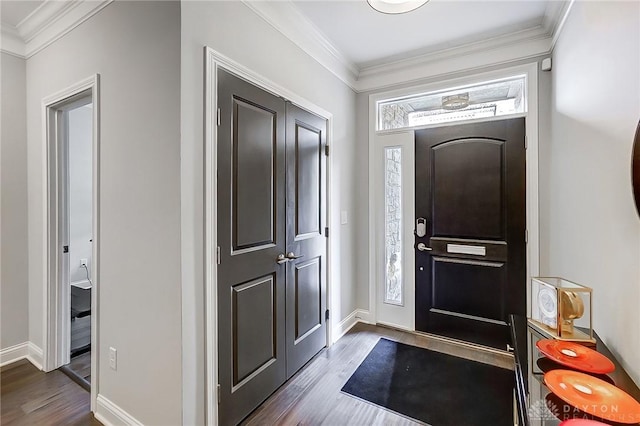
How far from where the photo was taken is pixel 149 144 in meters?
1.58

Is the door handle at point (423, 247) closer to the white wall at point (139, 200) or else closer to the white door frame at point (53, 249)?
the white wall at point (139, 200)

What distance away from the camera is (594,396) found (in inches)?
32.9

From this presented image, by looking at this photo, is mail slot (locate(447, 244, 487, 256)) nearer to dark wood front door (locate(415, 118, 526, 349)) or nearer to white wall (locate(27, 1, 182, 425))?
dark wood front door (locate(415, 118, 526, 349))

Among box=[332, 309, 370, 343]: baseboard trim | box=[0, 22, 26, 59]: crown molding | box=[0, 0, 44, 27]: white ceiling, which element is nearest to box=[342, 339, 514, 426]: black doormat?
box=[332, 309, 370, 343]: baseboard trim

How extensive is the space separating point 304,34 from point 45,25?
1.92 m

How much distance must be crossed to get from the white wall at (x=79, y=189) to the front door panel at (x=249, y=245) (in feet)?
9.64

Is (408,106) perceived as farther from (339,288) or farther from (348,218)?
(339,288)

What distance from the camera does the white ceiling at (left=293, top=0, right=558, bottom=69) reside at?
2129 mm

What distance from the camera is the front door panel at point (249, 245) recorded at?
1683 mm

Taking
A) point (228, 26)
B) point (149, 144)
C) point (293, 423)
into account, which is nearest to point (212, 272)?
point (149, 144)

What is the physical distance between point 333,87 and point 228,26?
1.31 metres

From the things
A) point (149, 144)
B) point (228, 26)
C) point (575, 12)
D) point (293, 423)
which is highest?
point (575, 12)

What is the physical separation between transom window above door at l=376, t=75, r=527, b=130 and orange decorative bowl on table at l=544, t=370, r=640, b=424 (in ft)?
7.65

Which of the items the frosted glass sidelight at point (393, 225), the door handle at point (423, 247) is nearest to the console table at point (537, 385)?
the door handle at point (423, 247)
